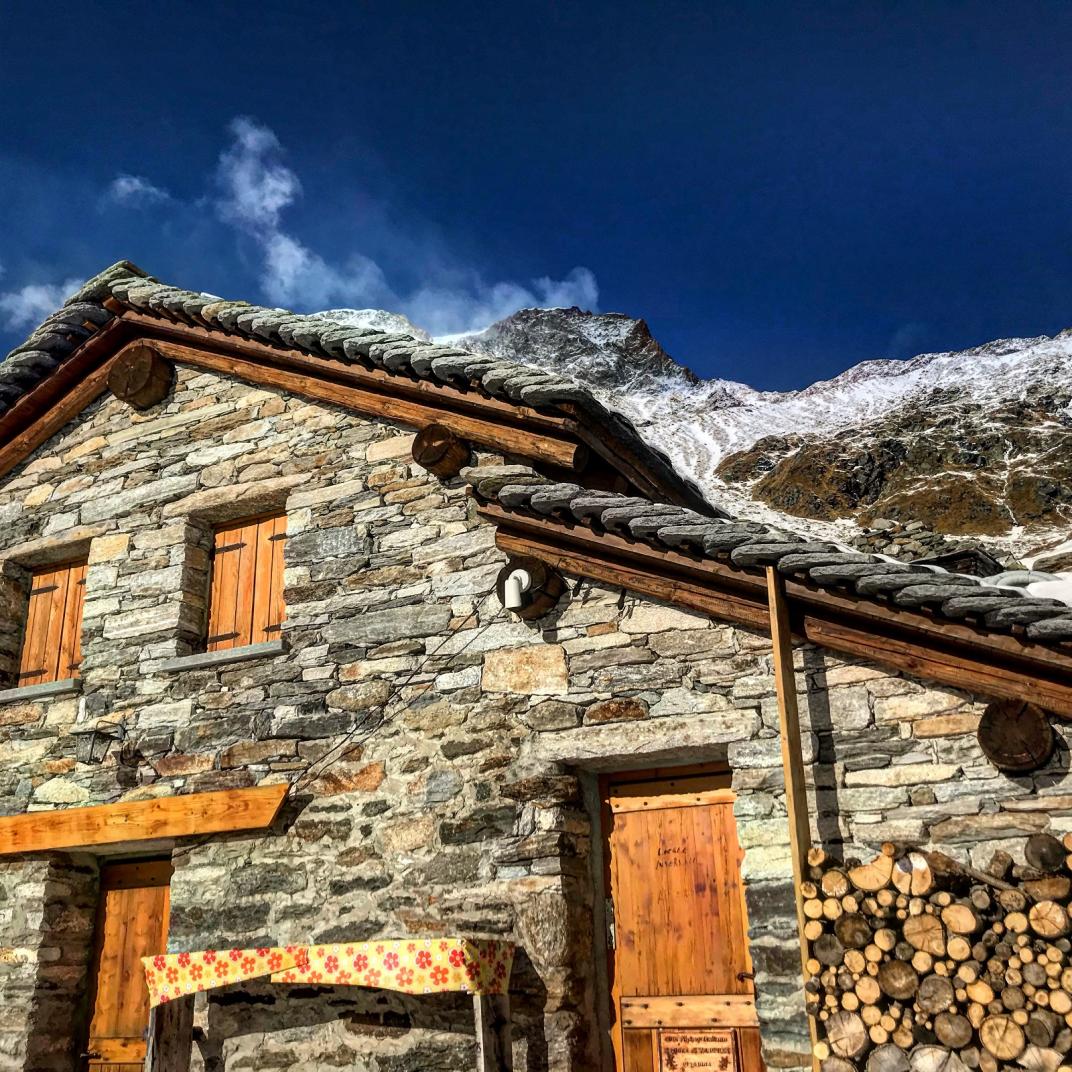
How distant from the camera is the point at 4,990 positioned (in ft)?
20.4

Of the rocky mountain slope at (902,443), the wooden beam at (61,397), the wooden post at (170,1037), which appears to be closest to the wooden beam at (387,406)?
the wooden beam at (61,397)

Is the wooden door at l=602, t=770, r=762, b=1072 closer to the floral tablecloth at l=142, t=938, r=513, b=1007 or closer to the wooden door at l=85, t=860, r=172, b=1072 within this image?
the floral tablecloth at l=142, t=938, r=513, b=1007

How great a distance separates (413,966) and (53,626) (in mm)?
4405

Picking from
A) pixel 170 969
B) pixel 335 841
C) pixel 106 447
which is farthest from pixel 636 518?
pixel 106 447

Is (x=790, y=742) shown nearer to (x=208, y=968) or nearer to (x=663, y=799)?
(x=663, y=799)

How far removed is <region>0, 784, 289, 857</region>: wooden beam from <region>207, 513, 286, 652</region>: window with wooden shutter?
1.11 m

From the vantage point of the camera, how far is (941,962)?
3.87 metres

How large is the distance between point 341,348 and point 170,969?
3.99 metres

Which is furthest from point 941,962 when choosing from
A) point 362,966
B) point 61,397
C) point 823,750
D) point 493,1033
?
point 61,397

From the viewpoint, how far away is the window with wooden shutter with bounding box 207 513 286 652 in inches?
270

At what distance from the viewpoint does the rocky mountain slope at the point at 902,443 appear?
1226 inches

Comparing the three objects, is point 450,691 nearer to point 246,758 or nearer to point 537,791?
point 537,791

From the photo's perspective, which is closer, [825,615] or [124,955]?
[825,615]

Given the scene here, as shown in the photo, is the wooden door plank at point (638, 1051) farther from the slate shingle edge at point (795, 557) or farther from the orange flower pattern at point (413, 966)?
the slate shingle edge at point (795, 557)
